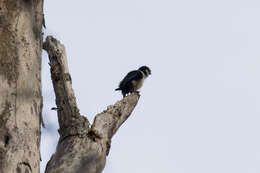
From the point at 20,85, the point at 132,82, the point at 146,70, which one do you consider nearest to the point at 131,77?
the point at 132,82

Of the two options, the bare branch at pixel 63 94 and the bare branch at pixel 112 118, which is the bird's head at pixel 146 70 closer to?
the bare branch at pixel 112 118

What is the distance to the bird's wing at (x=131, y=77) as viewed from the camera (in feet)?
40.4

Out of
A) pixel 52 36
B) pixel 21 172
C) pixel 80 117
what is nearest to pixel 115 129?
pixel 80 117

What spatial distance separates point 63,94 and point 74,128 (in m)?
0.55

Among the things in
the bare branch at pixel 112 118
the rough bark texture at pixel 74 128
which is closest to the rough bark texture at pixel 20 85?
the rough bark texture at pixel 74 128

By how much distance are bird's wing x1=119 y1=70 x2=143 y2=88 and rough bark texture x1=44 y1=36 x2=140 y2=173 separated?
5692 millimetres

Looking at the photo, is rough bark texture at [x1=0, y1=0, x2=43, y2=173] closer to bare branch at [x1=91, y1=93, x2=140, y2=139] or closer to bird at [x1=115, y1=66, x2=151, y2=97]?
bare branch at [x1=91, y1=93, x2=140, y2=139]

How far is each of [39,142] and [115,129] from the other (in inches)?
86.2

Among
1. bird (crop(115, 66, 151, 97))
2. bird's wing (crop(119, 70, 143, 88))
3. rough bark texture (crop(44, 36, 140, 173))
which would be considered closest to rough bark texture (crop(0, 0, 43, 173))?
rough bark texture (crop(44, 36, 140, 173))

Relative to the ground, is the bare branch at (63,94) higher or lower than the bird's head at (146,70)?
lower

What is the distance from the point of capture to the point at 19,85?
3736 millimetres

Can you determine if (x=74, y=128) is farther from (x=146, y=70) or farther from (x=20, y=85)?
(x=146, y=70)

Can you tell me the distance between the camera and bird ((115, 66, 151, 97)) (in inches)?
478

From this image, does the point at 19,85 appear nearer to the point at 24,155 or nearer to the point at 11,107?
the point at 11,107
